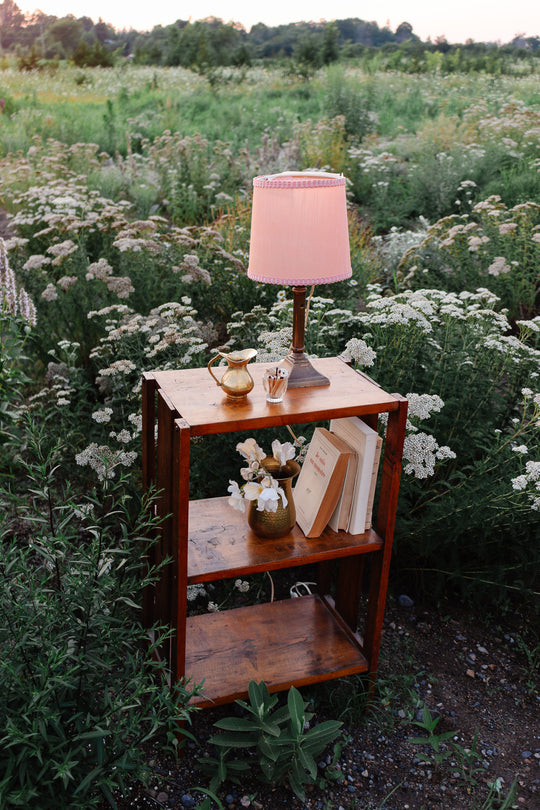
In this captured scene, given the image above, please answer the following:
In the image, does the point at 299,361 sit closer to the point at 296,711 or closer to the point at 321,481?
the point at 321,481

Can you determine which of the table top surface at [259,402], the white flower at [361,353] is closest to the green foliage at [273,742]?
the table top surface at [259,402]

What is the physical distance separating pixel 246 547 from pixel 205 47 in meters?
20.5

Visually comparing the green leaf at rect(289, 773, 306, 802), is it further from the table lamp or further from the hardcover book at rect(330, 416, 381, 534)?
the table lamp

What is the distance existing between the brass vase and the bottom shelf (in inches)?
19.6

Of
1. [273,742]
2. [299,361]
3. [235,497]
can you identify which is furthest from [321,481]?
[273,742]

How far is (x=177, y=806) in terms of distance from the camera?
2057 millimetres

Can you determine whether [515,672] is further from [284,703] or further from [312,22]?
[312,22]

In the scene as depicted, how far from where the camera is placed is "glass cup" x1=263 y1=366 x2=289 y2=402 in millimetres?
2025

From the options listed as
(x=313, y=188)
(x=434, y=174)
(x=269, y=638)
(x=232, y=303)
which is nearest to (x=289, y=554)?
(x=269, y=638)

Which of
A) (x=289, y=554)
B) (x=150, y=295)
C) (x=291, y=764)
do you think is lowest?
(x=291, y=764)

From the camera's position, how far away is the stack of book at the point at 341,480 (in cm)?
221

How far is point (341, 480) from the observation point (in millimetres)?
2248

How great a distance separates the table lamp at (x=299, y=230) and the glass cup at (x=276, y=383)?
0.91 feet

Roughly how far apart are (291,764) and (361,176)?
7130mm
